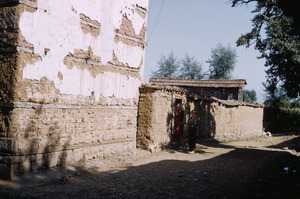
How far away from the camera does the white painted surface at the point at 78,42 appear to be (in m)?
6.56

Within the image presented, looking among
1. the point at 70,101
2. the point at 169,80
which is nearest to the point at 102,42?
the point at 70,101

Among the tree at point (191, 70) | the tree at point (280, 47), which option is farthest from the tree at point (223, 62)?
the tree at point (280, 47)

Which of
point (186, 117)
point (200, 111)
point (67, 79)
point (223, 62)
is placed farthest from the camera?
point (223, 62)

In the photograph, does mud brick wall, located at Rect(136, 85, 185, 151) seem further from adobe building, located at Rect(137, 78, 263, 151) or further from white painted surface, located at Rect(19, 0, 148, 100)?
white painted surface, located at Rect(19, 0, 148, 100)

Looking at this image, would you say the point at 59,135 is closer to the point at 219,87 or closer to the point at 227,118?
the point at 227,118

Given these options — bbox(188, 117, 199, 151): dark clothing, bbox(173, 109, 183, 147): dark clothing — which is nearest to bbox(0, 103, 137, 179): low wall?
bbox(188, 117, 199, 151): dark clothing

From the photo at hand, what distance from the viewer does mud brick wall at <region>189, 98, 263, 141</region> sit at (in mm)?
14846

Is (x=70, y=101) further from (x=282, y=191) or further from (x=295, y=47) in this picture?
(x=295, y=47)

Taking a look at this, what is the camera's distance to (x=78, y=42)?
25.1ft

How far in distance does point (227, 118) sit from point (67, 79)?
12875mm

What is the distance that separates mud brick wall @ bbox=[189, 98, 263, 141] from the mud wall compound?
522 cm

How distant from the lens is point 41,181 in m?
6.03

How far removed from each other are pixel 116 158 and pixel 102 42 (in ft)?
12.8

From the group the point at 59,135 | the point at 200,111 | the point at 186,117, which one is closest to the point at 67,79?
the point at 59,135
